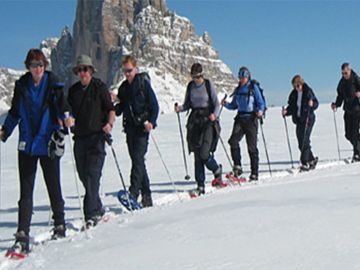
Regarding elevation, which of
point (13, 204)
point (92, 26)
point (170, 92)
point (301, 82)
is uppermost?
point (92, 26)

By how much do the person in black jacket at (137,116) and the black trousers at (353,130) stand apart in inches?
241

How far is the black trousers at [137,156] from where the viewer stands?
7.17m

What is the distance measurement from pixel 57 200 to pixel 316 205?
8.29ft

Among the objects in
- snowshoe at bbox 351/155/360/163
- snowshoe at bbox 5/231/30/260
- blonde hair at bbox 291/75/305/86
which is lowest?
snowshoe at bbox 351/155/360/163

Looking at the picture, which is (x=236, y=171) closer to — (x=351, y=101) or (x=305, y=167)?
(x=305, y=167)

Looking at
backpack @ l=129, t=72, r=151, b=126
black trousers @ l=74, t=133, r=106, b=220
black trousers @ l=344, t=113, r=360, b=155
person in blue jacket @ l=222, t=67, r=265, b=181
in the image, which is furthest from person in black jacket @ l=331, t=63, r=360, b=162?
black trousers @ l=74, t=133, r=106, b=220

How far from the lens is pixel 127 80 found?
7355mm

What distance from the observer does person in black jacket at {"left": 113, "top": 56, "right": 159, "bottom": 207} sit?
23.6ft

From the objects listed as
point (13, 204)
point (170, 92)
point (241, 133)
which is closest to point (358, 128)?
point (241, 133)

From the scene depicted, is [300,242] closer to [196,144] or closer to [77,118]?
[77,118]

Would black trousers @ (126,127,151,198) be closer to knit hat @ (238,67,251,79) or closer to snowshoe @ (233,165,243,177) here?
snowshoe @ (233,165,243,177)

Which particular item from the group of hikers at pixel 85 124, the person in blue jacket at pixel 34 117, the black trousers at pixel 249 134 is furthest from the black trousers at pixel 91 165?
the black trousers at pixel 249 134

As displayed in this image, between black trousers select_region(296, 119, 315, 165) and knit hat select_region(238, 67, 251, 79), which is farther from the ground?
knit hat select_region(238, 67, 251, 79)

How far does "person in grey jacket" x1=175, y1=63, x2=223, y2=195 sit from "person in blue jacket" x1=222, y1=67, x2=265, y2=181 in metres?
1.23
